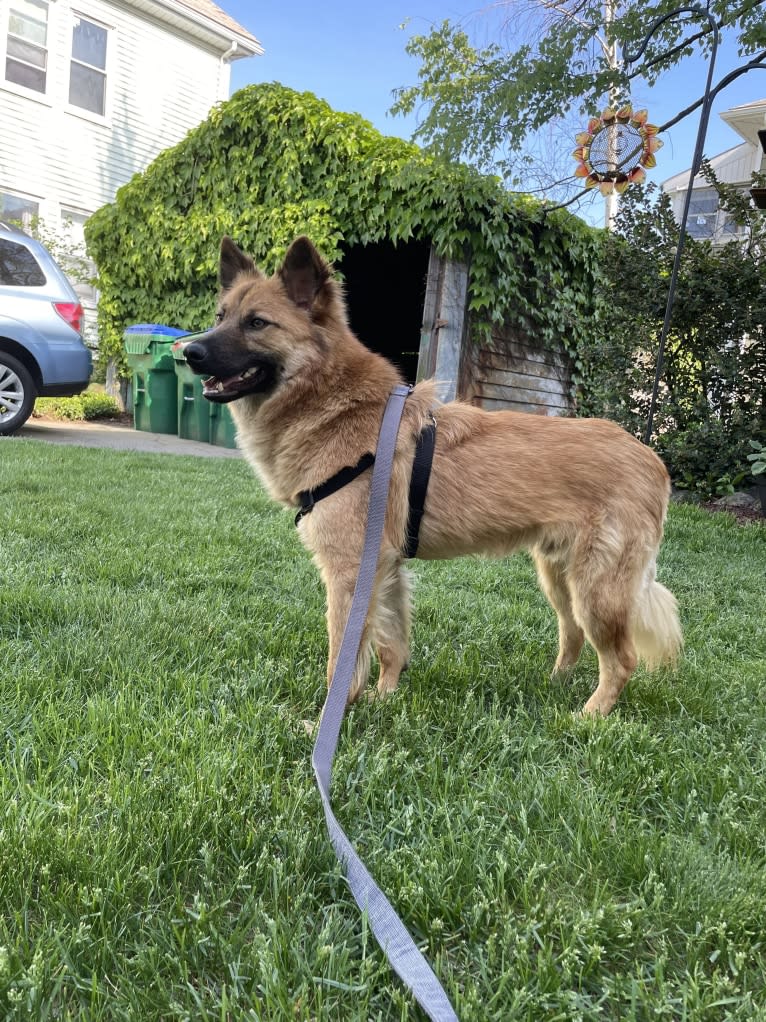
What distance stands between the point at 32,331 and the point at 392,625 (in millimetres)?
7750

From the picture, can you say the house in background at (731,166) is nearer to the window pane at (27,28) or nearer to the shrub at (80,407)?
the window pane at (27,28)

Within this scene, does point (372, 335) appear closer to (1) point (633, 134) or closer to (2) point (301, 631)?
(1) point (633, 134)

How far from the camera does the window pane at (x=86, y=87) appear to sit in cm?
1547

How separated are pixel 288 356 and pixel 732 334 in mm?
6047

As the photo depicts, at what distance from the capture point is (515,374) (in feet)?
33.3

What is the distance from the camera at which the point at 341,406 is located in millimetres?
2645

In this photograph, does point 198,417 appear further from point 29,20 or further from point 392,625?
point 29,20

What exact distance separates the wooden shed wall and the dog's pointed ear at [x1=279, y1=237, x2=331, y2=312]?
6521 mm

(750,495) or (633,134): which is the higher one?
(633,134)

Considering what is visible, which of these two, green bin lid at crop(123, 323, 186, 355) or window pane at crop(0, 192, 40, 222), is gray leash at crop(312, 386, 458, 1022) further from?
window pane at crop(0, 192, 40, 222)

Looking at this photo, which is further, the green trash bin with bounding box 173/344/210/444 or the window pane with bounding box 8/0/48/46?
the window pane with bounding box 8/0/48/46

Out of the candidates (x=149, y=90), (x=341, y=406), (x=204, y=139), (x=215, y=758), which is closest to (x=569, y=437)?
(x=341, y=406)

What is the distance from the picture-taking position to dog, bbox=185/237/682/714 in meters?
2.50

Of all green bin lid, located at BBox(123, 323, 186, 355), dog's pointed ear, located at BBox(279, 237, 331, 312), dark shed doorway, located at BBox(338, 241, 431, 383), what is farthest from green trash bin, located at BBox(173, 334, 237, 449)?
dog's pointed ear, located at BBox(279, 237, 331, 312)
